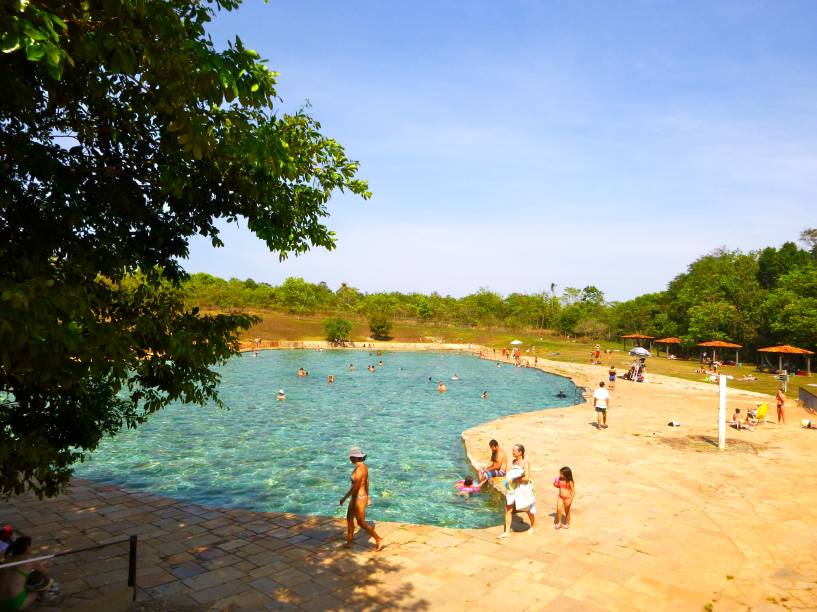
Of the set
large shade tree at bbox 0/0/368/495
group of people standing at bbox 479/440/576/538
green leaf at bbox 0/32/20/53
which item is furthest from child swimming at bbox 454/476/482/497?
green leaf at bbox 0/32/20/53

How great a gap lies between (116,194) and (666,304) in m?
74.2

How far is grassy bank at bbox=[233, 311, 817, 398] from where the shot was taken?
43938 millimetres

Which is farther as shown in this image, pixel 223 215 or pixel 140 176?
pixel 223 215

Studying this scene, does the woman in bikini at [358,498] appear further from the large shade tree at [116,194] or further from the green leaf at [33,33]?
the green leaf at [33,33]

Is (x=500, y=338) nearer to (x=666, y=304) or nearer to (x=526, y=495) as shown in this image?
(x=666, y=304)

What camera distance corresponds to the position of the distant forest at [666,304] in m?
44.5

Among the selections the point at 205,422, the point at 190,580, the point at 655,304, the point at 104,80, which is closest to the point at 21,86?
the point at 104,80

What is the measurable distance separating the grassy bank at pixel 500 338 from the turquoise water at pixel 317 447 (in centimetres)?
1445

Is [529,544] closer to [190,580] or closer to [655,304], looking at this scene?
[190,580]

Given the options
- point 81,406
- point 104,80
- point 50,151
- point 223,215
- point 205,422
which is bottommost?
point 205,422

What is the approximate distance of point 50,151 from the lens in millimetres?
4719

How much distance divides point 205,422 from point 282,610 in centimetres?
1796

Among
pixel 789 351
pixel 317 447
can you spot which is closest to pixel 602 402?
pixel 317 447

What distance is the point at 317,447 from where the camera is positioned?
724 inches
